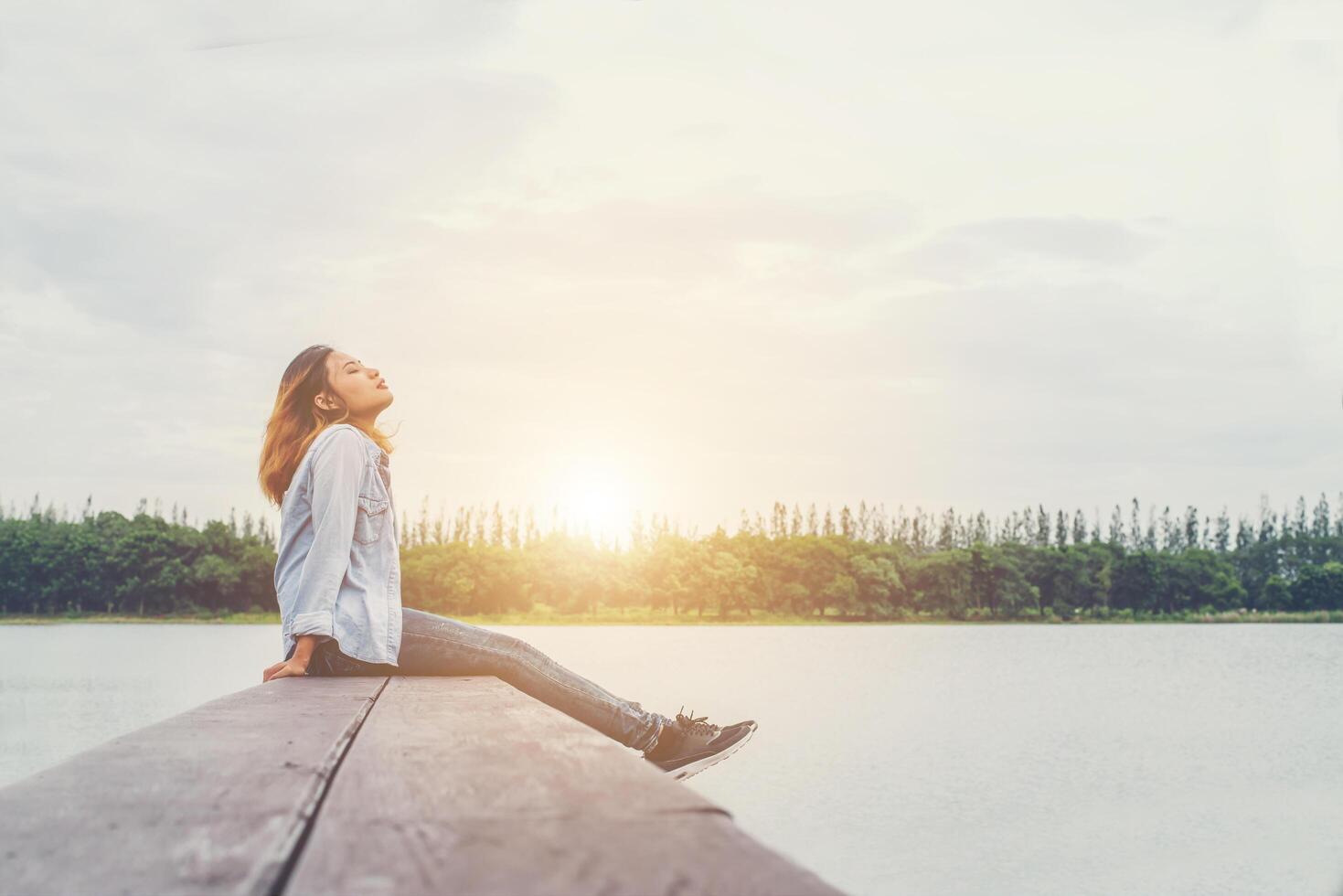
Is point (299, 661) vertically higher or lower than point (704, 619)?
higher

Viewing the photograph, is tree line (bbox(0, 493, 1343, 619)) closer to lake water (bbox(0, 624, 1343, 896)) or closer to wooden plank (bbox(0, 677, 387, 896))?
lake water (bbox(0, 624, 1343, 896))

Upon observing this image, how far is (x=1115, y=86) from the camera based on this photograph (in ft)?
208

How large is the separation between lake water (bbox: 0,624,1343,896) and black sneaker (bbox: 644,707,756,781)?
0.44ft

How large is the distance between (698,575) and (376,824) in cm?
7979

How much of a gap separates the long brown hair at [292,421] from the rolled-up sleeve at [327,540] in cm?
31

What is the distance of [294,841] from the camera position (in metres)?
1.03

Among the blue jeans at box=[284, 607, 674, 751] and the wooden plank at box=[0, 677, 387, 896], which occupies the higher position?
the wooden plank at box=[0, 677, 387, 896]

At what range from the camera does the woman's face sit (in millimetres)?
3756

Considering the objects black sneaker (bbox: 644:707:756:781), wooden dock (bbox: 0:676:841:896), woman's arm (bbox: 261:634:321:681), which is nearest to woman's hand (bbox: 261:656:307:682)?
woman's arm (bbox: 261:634:321:681)

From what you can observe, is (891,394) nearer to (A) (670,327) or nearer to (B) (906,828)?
(A) (670,327)

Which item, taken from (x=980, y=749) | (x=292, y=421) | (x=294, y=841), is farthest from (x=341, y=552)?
(x=980, y=749)

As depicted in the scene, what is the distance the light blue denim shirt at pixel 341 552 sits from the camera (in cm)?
344

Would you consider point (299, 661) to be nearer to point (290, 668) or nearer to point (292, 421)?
point (290, 668)

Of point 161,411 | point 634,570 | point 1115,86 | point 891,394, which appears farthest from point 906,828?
point 161,411
